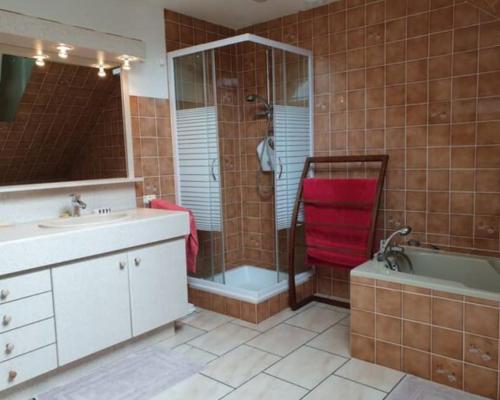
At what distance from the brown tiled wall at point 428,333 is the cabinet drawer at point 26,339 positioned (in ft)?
5.62

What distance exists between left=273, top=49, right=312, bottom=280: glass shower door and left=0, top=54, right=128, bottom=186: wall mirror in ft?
3.93

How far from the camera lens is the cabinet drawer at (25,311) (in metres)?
2.08

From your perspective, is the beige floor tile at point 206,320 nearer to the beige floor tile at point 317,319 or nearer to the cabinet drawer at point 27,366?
the beige floor tile at point 317,319

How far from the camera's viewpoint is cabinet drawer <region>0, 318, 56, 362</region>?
82.0 inches

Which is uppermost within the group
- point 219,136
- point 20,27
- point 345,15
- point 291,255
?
point 345,15

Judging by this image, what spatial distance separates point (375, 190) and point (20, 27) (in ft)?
8.22

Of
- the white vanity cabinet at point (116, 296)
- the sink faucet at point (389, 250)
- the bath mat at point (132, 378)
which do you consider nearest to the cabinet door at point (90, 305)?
the white vanity cabinet at point (116, 296)

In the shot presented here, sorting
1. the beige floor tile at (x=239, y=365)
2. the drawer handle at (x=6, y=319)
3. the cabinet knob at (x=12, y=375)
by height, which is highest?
the drawer handle at (x=6, y=319)

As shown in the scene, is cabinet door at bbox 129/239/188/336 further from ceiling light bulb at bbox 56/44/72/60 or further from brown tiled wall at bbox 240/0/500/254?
brown tiled wall at bbox 240/0/500/254

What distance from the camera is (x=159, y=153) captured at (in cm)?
343

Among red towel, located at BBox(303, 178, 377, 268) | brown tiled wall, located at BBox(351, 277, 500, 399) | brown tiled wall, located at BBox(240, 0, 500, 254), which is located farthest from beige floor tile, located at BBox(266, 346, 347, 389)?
brown tiled wall, located at BBox(240, 0, 500, 254)

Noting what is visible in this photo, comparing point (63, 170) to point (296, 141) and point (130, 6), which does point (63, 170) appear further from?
point (296, 141)

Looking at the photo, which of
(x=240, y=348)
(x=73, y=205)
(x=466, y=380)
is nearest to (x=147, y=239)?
(x=73, y=205)

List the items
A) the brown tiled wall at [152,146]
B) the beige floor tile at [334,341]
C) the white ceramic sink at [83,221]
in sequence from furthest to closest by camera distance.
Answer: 1. the brown tiled wall at [152,146]
2. the beige floor tile at [334,341]
3. the white ceramic sink at [83,221]
